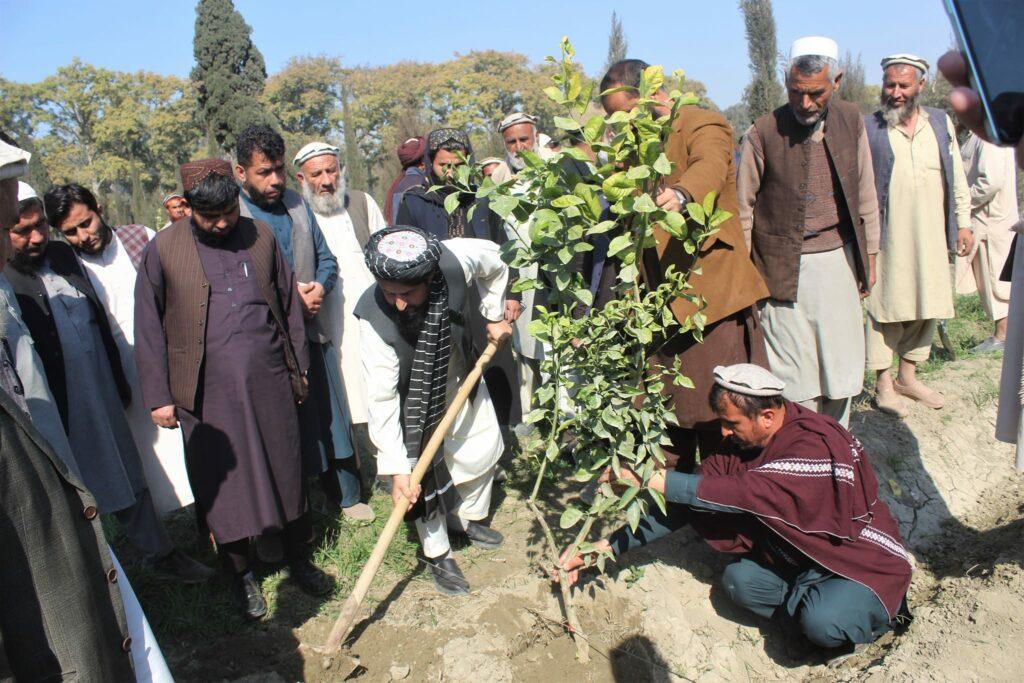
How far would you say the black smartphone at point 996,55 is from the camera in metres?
0.99

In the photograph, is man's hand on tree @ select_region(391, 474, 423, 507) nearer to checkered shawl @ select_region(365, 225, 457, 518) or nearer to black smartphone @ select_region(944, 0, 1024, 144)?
checkered shawl @ select_region(365, 225, 457, 518)

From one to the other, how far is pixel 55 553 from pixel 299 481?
1.96 m

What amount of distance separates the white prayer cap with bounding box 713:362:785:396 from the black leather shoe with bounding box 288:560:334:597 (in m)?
2.03

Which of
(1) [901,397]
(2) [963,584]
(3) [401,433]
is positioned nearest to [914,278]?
(1) [901,397]

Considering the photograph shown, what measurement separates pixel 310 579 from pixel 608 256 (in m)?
2.13

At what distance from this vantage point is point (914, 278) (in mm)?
4395

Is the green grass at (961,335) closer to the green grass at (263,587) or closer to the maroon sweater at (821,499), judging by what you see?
the maroon sweater at (821,499)

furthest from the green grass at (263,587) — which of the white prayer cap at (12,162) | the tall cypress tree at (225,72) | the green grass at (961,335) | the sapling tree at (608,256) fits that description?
the tall cypress tree at (225,72)

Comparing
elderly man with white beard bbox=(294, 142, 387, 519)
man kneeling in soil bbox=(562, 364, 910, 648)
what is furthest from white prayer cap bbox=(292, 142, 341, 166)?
man kneeling in soil bbox=(562, 364, 910, 648)

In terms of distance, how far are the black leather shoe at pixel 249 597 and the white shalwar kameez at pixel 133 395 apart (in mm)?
660

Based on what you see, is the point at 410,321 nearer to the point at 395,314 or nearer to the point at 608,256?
the point at 395,314

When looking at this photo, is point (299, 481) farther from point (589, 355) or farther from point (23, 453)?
point (23, 453)

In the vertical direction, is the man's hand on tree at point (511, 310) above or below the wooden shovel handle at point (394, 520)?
above

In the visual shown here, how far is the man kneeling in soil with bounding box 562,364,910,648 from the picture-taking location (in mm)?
2648
